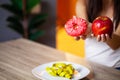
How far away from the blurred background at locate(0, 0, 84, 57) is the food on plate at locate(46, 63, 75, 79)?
151 centimetres

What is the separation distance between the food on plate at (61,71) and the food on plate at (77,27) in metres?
0.15

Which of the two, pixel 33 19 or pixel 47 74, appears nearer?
pixel 47 74

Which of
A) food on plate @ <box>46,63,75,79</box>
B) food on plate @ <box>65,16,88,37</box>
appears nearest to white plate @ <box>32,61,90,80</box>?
food on plate @ <box>46,63,75,79</box>

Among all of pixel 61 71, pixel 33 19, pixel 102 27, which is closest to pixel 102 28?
pixel 102 27

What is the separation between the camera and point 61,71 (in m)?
1.07

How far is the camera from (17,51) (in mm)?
1428

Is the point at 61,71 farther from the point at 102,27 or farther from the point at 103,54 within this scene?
the point at 103,54

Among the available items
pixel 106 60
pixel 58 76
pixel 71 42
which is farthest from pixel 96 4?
pixel 71 42

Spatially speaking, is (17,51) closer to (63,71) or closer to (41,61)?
(41,61)

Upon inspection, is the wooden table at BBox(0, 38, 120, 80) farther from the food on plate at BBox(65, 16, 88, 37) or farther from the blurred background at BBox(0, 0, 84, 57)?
the blurred background at BBox(0, 0, 84, 57)

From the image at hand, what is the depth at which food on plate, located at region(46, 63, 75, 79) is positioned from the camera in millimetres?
1058

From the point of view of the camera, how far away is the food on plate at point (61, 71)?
1.06 m

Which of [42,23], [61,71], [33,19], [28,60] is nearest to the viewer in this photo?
[61,71]

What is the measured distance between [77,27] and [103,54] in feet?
1.18
